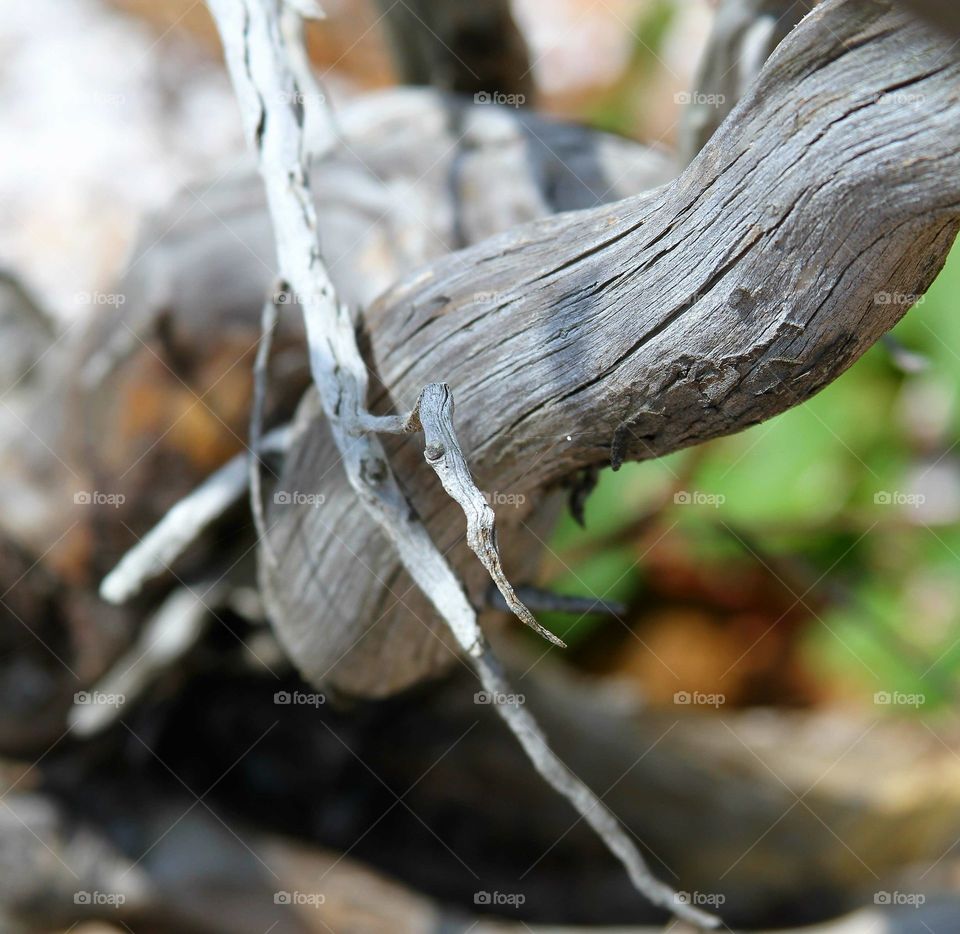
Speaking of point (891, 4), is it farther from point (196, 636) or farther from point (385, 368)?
point (196, 636)

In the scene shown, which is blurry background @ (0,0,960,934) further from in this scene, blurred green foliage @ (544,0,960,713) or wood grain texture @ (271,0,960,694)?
→ wood grain texture @ (271,0,960,694)

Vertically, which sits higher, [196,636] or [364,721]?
[196,636]

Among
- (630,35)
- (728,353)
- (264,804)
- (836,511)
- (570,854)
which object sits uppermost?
(630,35)

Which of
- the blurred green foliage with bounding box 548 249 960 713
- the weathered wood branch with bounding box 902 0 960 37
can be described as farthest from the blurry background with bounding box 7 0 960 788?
the weathered wood branch with bounding box 902 0 960 37

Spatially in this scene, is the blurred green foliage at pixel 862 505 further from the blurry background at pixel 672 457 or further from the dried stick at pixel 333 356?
the dried stick at pixel 333 356

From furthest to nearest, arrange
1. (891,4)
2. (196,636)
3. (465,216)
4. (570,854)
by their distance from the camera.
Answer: (570,854) < (196,636) < (465,216) < (891,4)

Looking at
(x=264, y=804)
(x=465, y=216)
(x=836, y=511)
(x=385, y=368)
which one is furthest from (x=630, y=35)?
(x=385, y=368)

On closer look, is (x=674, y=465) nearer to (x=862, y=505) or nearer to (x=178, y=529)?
(x=862, y=505)
